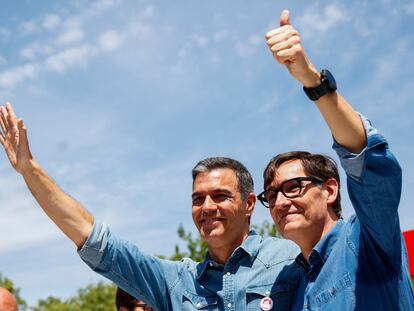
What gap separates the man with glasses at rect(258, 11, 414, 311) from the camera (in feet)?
8.56

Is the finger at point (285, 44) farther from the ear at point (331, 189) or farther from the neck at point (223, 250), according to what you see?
the neck at point (223, 250)

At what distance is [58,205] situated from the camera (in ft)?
12.4

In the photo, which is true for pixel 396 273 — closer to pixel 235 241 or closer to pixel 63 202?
pixel 235 241

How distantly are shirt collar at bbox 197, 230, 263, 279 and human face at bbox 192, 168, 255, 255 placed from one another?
0.31 feet

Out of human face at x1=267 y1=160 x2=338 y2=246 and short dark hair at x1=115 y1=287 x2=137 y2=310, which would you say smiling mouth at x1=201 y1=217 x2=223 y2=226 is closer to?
human face at x1=267 y1=160 x2=338 y2=246

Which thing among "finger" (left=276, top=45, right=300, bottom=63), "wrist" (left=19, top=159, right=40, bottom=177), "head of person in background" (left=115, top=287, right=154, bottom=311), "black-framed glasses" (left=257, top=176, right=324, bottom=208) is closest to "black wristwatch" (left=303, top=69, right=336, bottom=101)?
"finger" (left=276, top=45, right=300, bottom=63)

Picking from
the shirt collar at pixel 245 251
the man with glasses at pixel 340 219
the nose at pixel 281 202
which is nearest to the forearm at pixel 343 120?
the man with glasses at pixel 340 219

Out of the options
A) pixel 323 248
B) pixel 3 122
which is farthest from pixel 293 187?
pixel 3 122

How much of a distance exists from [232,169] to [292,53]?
6.09ft

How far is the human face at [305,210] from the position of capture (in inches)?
130

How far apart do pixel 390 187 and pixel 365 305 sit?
0.58 metres

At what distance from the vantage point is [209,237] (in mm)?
4027

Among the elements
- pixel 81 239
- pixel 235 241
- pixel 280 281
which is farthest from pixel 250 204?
pixel 81 239

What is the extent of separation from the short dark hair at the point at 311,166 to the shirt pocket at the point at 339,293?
1.92 ft
